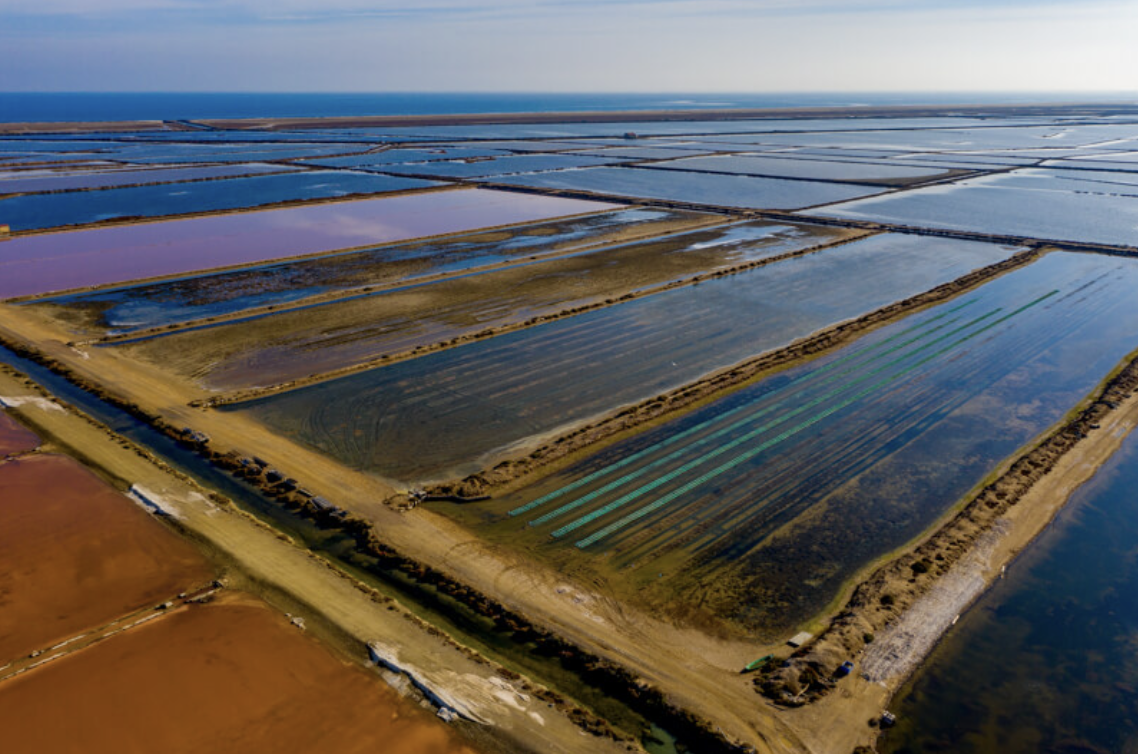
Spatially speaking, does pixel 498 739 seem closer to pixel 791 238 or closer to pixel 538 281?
pixel 538 281

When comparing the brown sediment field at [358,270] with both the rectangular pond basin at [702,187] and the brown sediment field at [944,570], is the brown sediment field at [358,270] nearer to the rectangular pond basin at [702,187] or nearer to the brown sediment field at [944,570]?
the rectangular pond basin at [702,187]

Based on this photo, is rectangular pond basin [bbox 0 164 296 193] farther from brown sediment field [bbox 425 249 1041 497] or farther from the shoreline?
the shoreline

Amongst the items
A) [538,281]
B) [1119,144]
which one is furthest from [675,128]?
[538,281]

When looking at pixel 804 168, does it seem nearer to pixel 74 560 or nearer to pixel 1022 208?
pixel 1022 208

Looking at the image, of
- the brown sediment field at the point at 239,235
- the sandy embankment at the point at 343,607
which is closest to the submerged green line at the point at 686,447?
the sandy embankment at the point at 343,607

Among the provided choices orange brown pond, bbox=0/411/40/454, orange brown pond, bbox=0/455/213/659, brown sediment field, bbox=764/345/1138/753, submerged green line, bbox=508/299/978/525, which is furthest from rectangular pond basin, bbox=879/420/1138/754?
orange brown pond, bbox=0/411/40/454
